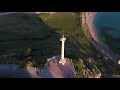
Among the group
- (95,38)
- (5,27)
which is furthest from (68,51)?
(5,27)

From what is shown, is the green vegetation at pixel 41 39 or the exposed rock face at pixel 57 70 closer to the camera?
the exposed rock face at pixel 57 70

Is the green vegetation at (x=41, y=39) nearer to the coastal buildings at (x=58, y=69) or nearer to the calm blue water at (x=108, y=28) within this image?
the coastal buildings at (x=58, y=69)

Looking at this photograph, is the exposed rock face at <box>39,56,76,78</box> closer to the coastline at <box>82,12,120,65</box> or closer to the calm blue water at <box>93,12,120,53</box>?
the coastline at <box>82,12,120,65</box>

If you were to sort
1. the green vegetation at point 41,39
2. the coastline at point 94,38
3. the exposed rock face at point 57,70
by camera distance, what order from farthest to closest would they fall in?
the coastline at point 94,38 < the green vegetation at point 41,39 < the exposed rock face at point 57,70

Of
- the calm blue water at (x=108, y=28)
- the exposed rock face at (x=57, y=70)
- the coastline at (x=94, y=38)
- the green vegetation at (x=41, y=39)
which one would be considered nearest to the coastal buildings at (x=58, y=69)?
the exposed rock face at (x=57, y=70)

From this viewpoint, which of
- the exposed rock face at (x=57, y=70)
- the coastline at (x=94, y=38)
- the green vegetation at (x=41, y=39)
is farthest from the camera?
the coastline at (x=94, y=38)

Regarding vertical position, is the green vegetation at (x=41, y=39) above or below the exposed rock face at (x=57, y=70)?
above
